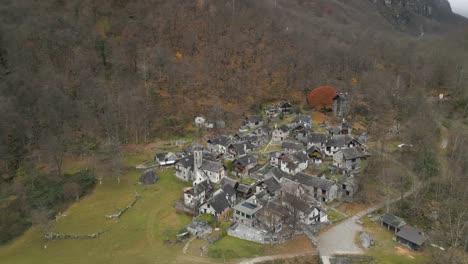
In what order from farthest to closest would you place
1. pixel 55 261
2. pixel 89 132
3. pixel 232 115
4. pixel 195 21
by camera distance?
pixel 195 21 < pixel 232 115 < pixel 89 132 < pixel 55 261

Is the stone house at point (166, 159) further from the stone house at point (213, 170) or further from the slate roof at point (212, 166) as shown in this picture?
the stone house at point (213, 170)

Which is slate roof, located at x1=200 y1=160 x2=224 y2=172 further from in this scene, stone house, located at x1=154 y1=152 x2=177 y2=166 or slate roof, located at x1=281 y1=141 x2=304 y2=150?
slate roof, located at x1=281 y1=141 x2=304 y2=150

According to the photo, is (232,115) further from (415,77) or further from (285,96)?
(415,77)

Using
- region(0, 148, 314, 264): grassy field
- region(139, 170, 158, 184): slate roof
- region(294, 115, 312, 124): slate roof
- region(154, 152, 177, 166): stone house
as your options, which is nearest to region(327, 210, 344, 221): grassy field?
region(0, 148, 314, 264): grassy field

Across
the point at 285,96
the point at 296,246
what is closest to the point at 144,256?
the point at 296,246

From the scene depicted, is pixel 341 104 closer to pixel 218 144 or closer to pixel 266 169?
pixel 218 144

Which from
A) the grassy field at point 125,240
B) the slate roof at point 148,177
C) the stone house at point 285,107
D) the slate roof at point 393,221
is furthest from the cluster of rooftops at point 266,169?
the stone house at point 285,107
